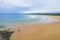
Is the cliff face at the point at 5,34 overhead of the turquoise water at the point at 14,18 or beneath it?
beneath

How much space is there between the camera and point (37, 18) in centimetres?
90

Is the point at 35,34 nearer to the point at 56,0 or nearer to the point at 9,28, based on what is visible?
the point at 9,28

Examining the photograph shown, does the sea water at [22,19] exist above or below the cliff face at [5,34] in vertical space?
above

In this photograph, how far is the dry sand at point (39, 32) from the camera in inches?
32.0

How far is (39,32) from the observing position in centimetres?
83

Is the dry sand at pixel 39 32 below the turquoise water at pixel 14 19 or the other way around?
below

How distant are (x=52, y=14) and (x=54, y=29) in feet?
0.40

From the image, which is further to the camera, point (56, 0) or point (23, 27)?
point (56, 0)

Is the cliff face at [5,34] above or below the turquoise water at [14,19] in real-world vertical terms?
below

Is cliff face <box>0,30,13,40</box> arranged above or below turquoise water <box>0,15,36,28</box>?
below

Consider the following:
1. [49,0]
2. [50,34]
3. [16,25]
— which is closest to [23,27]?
[16,25]

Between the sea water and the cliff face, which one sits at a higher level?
the sea water

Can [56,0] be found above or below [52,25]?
above

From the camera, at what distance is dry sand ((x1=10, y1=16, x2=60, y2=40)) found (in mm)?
814
